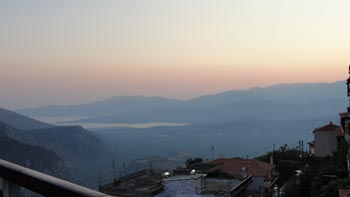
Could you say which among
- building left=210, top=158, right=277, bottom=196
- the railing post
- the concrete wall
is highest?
the railing post

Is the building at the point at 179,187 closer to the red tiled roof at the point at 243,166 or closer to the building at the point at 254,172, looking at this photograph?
the building at the point at 254,172

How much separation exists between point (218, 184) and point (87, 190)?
1047 inches

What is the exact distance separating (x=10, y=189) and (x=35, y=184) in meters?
0.39

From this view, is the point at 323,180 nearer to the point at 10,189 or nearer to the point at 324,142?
the point at 324,142

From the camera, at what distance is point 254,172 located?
36562mm

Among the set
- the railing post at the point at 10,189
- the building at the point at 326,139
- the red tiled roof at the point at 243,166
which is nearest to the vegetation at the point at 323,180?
the red tiled roof at the point at 243,166

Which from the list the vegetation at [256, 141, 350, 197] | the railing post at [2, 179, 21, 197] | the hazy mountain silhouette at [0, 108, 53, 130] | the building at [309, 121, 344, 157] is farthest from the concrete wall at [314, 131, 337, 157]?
the hazy mountain silhouette at [0, 108, 53, 130]

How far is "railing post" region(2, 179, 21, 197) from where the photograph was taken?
206 cm

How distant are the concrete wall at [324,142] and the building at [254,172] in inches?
205

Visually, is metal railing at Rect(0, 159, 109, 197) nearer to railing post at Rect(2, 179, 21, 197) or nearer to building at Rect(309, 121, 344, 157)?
railing post at Rect(2, 179, 21, 197)

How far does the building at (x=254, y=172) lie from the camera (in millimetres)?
33106

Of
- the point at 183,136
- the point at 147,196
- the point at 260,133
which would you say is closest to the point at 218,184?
the point at 147,196

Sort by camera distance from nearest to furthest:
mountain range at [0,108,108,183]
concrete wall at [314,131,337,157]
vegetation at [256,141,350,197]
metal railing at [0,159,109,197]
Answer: metal railing at [0,159,109,197], vegetation at [256,141,350,197], concrete wall at [314,131,337,157], mountain range at [0,108,108,183]

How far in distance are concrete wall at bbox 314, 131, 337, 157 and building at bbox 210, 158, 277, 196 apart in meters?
5.22
